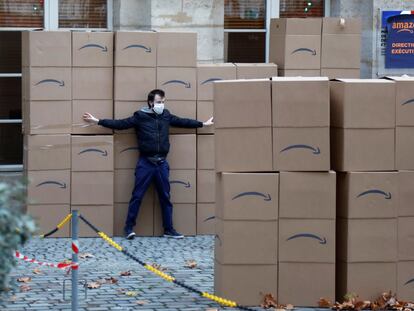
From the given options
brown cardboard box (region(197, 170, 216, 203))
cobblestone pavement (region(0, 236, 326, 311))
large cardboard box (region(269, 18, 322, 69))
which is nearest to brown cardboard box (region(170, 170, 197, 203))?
brown cardboard box (region(197, 170, 216, 203))

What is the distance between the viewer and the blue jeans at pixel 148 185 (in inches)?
547

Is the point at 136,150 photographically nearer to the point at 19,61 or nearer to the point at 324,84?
the point at 19,61

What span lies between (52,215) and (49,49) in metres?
2.05

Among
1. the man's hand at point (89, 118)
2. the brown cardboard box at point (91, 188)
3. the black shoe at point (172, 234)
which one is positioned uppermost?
the man's hand at point (89, 118)

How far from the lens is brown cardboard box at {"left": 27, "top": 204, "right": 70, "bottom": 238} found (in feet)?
45.6

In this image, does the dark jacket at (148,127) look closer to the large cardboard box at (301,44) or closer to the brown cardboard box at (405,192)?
the large cardboard box at (301,44)

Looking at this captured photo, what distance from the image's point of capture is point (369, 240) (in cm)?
985

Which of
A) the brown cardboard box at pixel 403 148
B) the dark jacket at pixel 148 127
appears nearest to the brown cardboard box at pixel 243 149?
the brown cardboard box at pixel 403 148

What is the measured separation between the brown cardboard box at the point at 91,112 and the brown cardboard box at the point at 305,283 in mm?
4867

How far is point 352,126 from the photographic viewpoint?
32.1 ft

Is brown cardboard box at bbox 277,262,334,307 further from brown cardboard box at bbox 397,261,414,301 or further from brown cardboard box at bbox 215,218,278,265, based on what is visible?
brown cardboard box at bbox 397,261,414,301

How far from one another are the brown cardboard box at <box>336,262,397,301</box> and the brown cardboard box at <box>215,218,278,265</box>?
0.68 m

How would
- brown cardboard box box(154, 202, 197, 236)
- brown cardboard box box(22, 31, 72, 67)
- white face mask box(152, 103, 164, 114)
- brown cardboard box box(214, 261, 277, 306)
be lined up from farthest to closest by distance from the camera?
brown cardboard box box(154, 202, 197, 236), brown cardboard box box(22, 31, 72, 67), white face mask box(152, 103, 164, 114), brown cardboard box box(214, 261, 277, 306)

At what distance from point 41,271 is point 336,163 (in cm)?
338
